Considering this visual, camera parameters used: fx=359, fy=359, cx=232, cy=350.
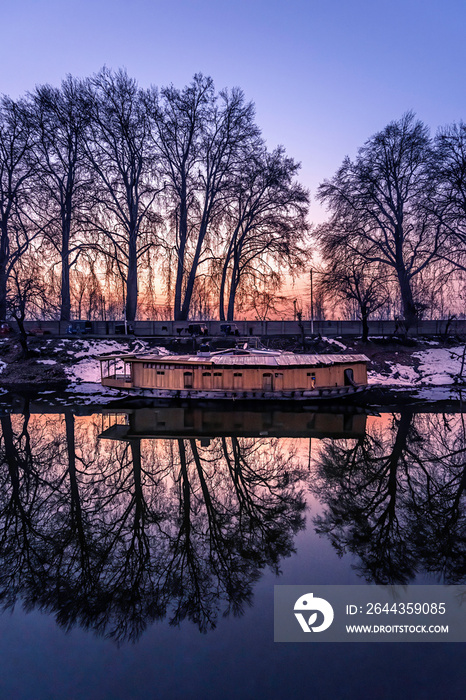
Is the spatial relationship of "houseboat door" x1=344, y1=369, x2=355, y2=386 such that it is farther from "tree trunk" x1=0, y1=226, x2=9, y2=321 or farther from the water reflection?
"tree trunk" x1=0, y1=226, x2=9, y2=321

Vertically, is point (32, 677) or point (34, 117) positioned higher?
point (34, 117)

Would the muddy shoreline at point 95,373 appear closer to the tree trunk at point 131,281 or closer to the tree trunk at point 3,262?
the tree trunk at point 131,281

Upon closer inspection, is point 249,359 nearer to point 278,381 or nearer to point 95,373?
point 278,381

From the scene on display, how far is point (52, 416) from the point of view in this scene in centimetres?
1911

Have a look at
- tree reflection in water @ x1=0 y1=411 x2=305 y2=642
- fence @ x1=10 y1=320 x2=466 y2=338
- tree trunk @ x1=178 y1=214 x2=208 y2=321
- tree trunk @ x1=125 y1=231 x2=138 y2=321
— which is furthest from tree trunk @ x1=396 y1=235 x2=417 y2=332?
tree reflection in water @ x1=0 y1=411 x2=305 y2=642

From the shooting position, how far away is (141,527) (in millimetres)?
8367

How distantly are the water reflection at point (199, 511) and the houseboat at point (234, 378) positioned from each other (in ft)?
17.8

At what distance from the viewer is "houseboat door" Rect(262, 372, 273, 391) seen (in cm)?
2236

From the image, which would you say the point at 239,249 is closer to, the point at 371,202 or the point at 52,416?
the point at 371,202

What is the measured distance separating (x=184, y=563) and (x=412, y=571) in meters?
4.38

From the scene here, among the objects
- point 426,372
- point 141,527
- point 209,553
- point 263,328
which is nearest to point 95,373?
point 263,328

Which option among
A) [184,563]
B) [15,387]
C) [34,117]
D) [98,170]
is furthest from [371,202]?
[184,563]

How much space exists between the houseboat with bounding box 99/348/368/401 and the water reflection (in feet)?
17.8

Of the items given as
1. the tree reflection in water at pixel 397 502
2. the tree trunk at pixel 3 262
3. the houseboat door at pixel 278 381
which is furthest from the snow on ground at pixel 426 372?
the tree trunk at pixel 3 262
